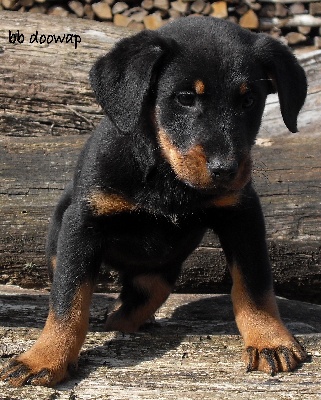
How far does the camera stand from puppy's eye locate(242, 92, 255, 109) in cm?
342

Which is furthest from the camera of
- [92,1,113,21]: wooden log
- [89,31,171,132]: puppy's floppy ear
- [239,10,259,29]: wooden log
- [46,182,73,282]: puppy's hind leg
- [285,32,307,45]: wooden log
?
[285,32,307,45]: wooden log

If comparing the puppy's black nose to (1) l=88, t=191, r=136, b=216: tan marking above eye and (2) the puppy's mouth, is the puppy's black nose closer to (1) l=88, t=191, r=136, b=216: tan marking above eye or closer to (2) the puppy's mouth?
(2) the puppy's mouth

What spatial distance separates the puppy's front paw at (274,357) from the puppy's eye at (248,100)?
3.64ft

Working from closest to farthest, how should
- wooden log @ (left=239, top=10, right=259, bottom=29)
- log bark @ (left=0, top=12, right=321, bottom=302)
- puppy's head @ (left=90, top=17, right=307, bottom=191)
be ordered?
puppy's head @ (left=90, top=17, right=307, bottom=191) < log bark @ (left=0, top=12, right=321, bottom=302) < wooden log @ (left=239, top=10, right=259, bottom=29)

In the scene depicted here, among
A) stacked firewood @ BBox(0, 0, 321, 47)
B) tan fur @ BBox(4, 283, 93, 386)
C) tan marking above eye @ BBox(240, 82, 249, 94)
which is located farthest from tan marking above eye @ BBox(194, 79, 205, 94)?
stacked firewood @ BBox(0, 0, 321, 47)

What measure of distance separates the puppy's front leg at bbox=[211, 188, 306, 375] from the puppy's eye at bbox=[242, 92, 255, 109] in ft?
1.70

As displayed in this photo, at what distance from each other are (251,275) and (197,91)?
3.22 feet

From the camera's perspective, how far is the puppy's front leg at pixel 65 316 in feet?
11.0

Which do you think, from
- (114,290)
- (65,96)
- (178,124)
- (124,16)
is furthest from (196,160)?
(124,16)

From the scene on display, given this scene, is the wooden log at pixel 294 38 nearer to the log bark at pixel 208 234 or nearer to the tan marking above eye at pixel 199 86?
the log bark at pixel 208 234

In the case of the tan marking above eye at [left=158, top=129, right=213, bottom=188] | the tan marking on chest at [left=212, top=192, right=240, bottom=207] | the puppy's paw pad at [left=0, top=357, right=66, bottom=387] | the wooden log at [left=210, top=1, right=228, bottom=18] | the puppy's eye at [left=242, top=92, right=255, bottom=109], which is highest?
the puppy's eye at [left=242, top=92, right=255, bottom=109]

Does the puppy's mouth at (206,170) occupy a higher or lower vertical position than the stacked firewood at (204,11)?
higher

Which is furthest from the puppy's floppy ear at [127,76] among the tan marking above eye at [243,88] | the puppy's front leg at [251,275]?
the puppy's front leg at [251,275]

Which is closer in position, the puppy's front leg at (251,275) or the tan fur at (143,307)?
the puppy's front leg at (251,275)
